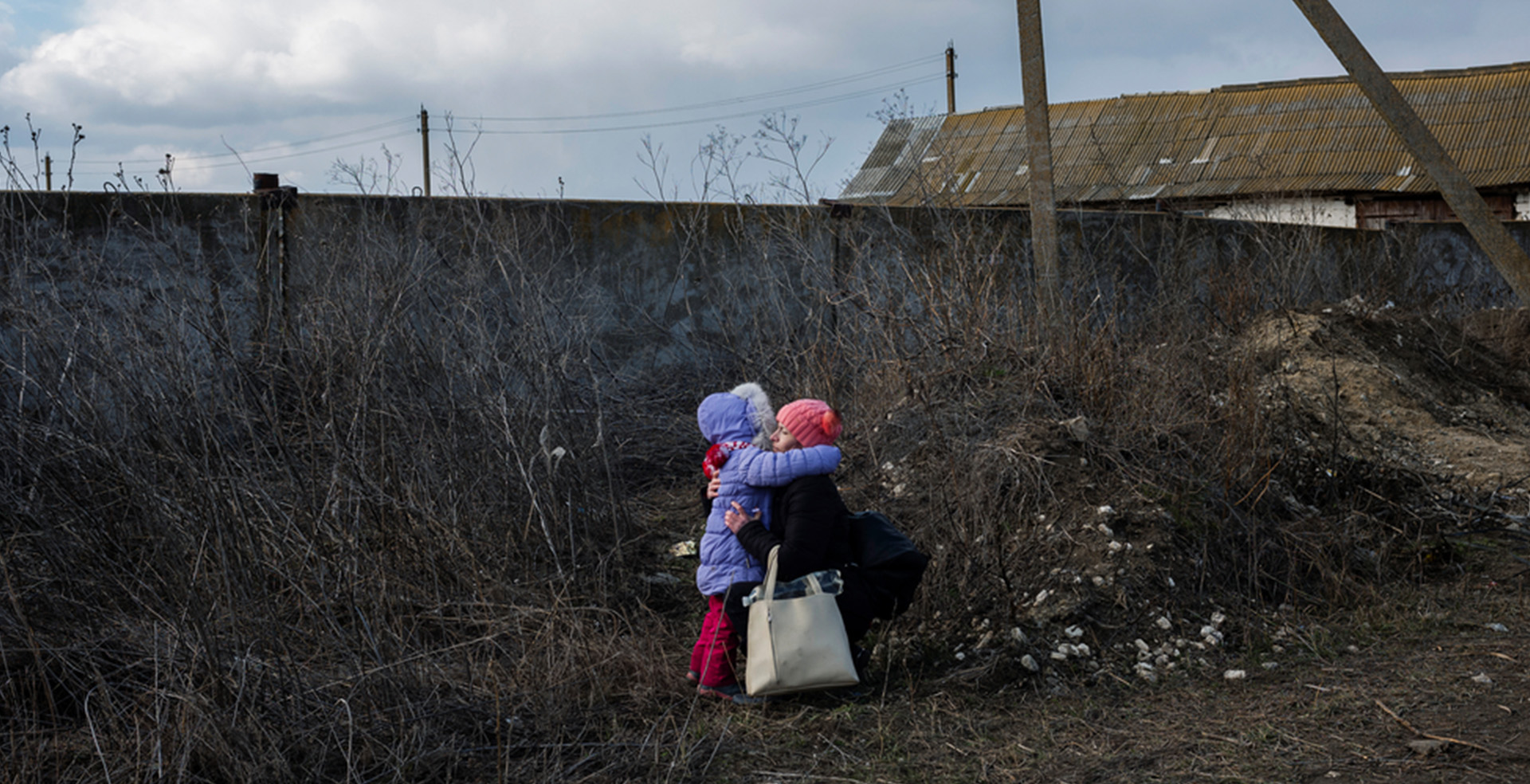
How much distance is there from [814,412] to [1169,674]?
158 centimetres

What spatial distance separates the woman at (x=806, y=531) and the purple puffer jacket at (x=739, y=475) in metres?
0.03

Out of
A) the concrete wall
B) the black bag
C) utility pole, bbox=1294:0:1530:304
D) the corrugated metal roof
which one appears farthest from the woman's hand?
the corrugated metal roof

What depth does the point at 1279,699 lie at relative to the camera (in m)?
3.43

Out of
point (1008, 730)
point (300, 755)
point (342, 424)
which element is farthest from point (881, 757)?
point (342, 424)

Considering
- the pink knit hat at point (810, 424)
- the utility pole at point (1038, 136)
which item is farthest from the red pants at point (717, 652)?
the utility pole at point (1038, 136)

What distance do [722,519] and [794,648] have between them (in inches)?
19.8

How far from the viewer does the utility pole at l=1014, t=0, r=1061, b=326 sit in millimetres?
7027

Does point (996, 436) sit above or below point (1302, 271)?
below

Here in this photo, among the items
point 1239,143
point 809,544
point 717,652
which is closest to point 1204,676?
point 809,544

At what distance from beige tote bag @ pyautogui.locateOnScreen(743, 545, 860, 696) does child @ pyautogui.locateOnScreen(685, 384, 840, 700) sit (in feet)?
0.80

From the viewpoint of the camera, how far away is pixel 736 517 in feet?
10.9

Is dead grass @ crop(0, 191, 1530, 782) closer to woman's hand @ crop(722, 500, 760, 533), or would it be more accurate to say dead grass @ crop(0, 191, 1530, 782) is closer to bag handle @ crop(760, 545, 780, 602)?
bag handle @ crop(760, 545, 780, 602)

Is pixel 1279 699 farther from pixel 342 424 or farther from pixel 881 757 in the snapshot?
pixel 342 424

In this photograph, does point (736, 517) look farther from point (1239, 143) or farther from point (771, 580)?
point (1239, 143)
